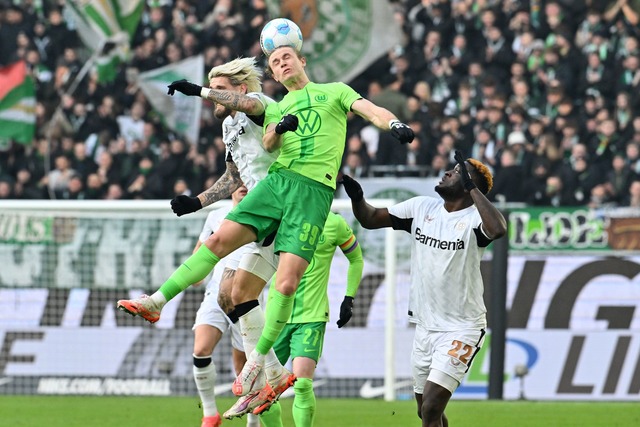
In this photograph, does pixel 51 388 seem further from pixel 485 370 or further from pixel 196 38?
pixel 196 38

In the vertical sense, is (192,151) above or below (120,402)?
above

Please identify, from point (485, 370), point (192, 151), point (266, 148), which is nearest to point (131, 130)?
point (192, 151)

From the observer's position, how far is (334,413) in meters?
13.7

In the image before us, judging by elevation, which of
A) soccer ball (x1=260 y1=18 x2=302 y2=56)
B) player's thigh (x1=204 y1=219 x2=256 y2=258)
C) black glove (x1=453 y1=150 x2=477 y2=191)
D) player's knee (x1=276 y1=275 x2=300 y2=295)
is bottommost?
player's knee (x1=276 y1=275 x2=300 y2=295)

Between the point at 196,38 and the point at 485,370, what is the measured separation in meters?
8.66

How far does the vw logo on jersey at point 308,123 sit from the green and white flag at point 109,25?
1292 centimetres

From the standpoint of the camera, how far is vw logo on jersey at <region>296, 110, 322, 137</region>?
346 inches

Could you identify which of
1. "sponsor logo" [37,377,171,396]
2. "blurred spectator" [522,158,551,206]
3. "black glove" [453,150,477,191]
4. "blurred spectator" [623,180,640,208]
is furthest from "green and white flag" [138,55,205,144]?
"black glove" [453,150,477,191]

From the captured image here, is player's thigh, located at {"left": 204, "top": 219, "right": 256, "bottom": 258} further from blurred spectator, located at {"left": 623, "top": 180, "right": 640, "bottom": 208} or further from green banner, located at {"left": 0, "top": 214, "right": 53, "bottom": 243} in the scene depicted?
blurred spectator, located at {"left": 623, "top": 180, "right": 640, "bottom": 208}

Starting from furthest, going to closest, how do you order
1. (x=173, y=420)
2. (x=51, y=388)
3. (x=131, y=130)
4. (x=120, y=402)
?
1. (x=131, y=130)
2. (x=51, y=388)
3. (x=120, y=402)
4. (x=173, y=420)

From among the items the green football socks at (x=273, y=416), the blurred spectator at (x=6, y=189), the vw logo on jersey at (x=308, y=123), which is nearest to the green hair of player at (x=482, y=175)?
the vw logo on jersey at (x=308, y=123)

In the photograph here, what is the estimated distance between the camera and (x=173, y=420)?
42.1ft

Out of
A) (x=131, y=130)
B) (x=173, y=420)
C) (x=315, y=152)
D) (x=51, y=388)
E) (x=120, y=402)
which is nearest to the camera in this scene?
(x=315, y=152)

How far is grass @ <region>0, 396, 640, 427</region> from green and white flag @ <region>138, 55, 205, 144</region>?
605 cm
